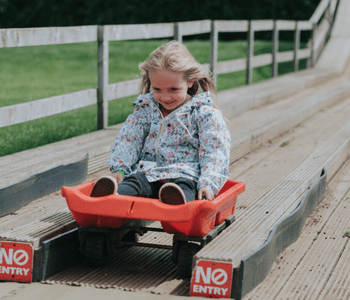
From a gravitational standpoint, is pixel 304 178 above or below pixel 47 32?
below

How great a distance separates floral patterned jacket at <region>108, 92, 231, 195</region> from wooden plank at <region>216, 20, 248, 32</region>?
5.87 metres

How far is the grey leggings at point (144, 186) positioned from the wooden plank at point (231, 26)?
613cm

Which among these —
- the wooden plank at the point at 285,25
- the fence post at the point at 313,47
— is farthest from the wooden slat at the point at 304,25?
the wooden plank at the point at 285,25

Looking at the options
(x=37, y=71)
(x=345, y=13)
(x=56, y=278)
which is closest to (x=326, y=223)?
(x=56, y=278)

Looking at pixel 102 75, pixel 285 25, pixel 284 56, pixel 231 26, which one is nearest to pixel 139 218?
pixel 102 75

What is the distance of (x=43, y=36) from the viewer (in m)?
4.95

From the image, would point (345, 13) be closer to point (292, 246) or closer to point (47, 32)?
point (47, 32)

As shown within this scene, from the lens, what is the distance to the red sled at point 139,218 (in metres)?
2.49

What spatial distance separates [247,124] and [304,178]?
2.68 meters

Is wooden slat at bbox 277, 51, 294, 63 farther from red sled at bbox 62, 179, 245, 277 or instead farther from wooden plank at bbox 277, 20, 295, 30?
red sled at bbox 62, 179, 245, 277

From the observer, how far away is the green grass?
19.2 ft

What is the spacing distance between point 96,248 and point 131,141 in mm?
639

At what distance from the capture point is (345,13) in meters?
14.4

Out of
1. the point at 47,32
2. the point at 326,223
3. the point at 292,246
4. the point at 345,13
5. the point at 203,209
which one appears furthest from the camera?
the point at 345,13
